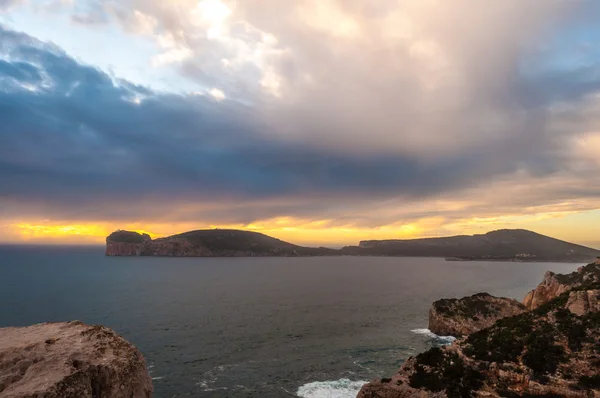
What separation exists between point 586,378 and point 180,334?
78.3 meters

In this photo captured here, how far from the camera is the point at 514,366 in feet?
132

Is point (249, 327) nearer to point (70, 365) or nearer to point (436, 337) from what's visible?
point (436, 337)

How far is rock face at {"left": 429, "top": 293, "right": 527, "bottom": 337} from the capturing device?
8588cm

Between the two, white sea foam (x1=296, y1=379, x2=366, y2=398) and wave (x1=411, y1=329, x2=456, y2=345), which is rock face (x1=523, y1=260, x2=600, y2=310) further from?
white sea foam (x1=296, y1=379, x2=366, y2=398)

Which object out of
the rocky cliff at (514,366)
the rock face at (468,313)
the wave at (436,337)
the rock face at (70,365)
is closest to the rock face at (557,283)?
the rock face at (468,313)

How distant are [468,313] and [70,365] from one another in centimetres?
9282

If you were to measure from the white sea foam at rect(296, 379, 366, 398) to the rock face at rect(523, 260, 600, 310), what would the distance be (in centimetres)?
6965

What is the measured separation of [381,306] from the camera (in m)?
126

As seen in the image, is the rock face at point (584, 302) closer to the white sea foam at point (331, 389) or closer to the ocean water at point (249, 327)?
the ocean water at point (249, 327)

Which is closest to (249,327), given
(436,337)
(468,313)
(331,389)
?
(331,389)

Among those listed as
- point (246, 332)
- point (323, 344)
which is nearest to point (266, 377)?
point (323, 344)

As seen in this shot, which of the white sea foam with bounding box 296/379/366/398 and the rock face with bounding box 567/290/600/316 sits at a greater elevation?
the rock face with bounding box 567/290/600/316

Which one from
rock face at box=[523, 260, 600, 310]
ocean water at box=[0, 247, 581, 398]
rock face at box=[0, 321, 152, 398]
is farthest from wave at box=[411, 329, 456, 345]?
rock face at box=[0, 321, 152, 398]

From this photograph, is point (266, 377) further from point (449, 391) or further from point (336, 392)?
point (449, 391)
